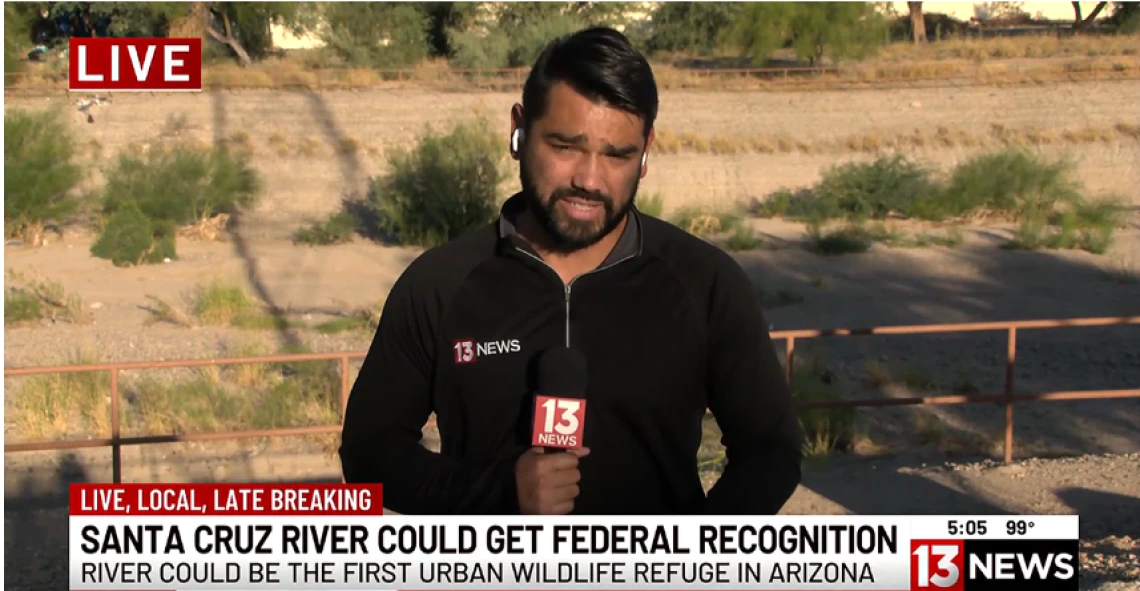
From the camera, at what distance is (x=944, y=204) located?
2756 cm

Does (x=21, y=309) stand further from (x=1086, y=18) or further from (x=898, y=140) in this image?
(x=1086, y=18)

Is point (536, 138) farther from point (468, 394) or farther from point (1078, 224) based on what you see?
point (1078, 224)

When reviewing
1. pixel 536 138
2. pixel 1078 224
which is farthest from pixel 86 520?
pixel 1078 224

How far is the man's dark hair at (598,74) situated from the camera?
2.67 m

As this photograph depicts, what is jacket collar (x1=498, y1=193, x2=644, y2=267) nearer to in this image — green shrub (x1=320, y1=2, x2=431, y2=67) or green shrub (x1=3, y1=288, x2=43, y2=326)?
green shrub (x1=3, y1=288, x2=43, y2=326)

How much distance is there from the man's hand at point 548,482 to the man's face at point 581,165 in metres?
0.46

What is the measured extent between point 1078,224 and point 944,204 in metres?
2.74

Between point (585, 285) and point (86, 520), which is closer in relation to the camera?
point (585, 285)

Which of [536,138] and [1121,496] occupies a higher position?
[536,138]

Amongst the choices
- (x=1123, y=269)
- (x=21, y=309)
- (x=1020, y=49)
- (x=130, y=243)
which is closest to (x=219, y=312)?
(x=21, y=309)

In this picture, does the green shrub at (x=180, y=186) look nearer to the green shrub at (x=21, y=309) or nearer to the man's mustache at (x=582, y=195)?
the green shrub at (x=21, y=309)

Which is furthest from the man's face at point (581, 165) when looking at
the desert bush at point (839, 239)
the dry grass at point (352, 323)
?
the desert bush at point (839, 239)

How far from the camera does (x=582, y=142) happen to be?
268cm

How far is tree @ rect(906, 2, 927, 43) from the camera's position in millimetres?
45438
